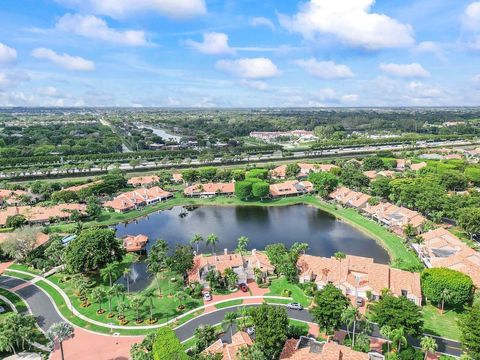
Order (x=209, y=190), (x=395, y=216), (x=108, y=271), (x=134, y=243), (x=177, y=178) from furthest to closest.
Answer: (x=177, y=178) → (x=209, y=190) → (x=395, y=216) → (x=134, y=243) → (x=108, y=271)

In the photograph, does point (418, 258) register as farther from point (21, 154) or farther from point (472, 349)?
point (21, 154)

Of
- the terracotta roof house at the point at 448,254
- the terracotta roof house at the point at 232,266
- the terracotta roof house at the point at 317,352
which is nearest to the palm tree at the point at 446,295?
the terracotta roof house at the point at 448,254

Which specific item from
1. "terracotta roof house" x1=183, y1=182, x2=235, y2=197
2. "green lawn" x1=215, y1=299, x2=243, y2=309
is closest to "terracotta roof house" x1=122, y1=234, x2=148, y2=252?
"green lawn" x1=215, y1=299, x2=243, y2=309

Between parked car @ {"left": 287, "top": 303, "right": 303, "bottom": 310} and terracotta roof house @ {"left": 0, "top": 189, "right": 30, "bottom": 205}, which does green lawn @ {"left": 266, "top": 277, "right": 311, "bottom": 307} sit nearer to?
parked car @ {"left": 287, "top": 303, "right": 303, "bottom": 310}

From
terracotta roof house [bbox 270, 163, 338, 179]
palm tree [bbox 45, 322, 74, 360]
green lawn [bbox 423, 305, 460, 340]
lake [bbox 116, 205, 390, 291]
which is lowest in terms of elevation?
green lawn [bbox 423, 305, 460, 340]

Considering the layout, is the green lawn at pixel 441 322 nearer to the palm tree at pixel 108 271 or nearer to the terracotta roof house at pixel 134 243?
the palm tree at pixel 108 271

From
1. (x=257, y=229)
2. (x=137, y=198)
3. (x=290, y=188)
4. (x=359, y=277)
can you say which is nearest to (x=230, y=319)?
(x=359, y=277)

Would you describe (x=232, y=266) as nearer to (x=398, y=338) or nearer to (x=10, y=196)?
(x=398, y=338)
